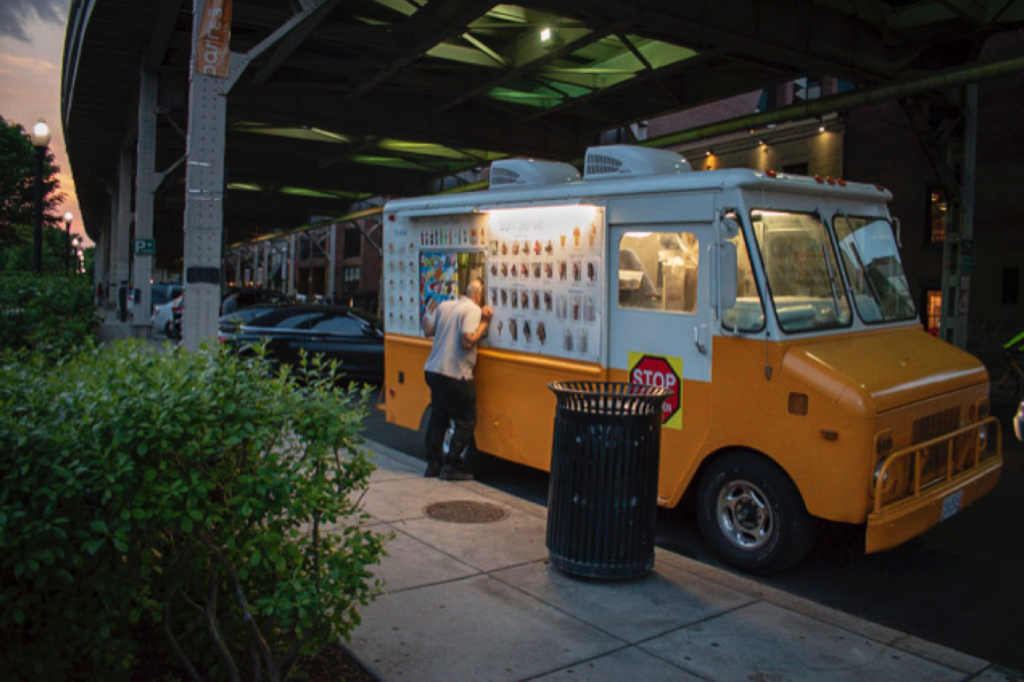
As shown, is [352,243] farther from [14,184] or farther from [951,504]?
[951,504]

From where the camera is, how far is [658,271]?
6.49 m

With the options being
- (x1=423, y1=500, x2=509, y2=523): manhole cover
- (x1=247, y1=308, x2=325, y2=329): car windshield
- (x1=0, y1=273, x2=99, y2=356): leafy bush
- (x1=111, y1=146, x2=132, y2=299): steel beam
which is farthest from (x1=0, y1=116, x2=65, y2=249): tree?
(x1=423, y1=500, x2=509, y2=523): manhole cover

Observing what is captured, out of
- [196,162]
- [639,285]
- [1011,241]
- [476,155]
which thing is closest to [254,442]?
[639,285]

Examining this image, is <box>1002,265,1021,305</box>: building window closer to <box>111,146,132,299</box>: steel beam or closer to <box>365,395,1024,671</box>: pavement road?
<box>365,395,1024,671</box>: pavement road

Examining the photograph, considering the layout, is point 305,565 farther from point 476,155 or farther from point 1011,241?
point 476,155

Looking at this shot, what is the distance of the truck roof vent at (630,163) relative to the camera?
697 centimetres

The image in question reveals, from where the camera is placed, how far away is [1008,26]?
13648mm

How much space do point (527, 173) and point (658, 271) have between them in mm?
2146

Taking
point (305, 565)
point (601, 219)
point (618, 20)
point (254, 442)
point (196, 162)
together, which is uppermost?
point (618, 20)

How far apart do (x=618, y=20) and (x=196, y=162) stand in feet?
23.0

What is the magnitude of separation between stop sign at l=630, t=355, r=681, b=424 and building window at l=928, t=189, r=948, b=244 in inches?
610

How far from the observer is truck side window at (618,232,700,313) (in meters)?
6.25

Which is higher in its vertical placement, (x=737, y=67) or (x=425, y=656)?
(x=737, y=67)

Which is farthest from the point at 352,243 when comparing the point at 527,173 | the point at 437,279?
the point at 527,173
